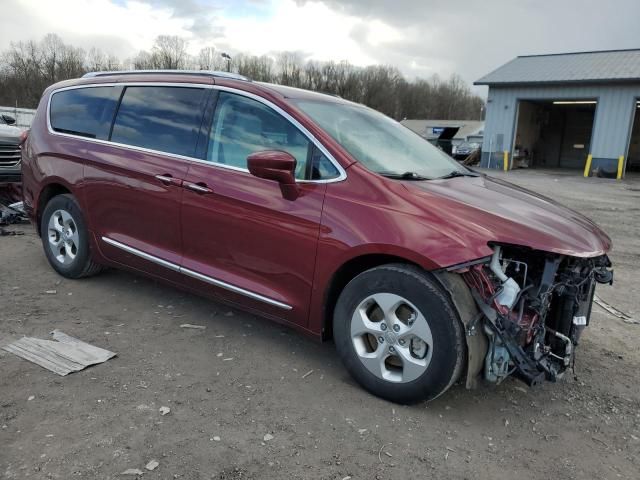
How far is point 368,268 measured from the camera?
3053 mm

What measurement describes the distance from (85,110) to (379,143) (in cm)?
269

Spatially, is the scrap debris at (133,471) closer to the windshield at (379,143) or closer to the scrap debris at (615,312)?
the windshield at (379,143)

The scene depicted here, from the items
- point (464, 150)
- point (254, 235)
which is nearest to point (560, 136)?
point (464, 150)

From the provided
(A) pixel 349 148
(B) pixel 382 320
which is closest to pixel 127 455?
(B) pixel 382 320

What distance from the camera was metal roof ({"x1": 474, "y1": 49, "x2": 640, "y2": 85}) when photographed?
21.6 metres

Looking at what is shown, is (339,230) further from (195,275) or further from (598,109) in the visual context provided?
(598,109)

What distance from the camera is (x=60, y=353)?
3.36 meters

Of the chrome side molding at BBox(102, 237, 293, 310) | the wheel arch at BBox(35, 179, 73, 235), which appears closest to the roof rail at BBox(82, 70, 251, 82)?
the wheel arch at BBox(35, 179, 73, 235)

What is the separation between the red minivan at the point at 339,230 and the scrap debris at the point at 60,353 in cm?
76

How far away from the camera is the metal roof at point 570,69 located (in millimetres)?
21559

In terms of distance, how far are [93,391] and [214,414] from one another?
75 cm

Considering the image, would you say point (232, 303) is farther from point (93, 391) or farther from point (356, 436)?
point (356, 436)

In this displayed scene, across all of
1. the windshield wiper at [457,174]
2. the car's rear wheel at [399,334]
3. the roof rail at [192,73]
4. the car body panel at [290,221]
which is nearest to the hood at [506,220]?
the car body panel at [290,221]

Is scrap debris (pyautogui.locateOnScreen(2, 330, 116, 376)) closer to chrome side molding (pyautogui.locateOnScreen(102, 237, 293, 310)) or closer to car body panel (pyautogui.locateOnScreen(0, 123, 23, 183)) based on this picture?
chrome side molding (pyautogui.locateOnScreen(102, 237, 293, 310))
